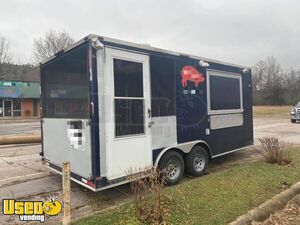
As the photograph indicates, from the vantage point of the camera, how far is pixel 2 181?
6.01 meters

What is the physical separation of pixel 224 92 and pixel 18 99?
3287 cm

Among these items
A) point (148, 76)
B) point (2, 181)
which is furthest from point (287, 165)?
point (2, 181)

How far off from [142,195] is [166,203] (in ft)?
1.64

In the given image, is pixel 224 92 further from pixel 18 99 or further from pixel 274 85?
pixel 274 85

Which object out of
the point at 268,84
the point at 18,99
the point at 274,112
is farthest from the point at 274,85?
the point at 18,99

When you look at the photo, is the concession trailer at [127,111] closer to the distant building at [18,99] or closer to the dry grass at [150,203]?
the dry grass at [150,203]

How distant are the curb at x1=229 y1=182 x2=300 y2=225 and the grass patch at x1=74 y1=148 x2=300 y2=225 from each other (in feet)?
0.31

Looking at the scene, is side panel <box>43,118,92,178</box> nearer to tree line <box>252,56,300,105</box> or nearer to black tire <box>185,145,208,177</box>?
black tire <box>185,145,208,177</box>

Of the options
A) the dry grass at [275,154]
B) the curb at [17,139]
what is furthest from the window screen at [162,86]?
the curb at [17,139]

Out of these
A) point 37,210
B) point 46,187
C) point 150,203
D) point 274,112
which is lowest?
point 46,187

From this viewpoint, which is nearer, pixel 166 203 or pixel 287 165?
pixel 166 203

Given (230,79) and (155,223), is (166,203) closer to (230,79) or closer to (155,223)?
(155,223)

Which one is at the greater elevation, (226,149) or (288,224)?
(226,149)

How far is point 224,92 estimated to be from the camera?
7.04 metres
